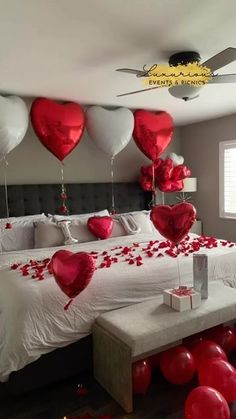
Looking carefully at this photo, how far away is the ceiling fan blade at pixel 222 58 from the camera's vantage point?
69.3 inches

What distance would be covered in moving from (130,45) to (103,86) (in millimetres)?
898

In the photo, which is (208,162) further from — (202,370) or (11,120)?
(202,370)

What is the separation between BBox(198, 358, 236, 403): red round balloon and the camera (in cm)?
172

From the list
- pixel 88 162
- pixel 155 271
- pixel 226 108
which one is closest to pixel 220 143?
pixel 226 108

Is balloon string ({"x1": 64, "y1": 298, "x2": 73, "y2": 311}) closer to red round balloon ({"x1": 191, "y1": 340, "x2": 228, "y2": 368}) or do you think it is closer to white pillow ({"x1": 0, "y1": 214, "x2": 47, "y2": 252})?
red round balloon ({"x1": 191, "y1": 340, "x2": 228, "y2": 368})

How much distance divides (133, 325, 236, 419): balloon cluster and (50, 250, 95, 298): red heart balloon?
582mm

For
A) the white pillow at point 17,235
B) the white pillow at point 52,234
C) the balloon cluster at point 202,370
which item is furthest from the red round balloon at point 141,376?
the white pillow at point 17,235

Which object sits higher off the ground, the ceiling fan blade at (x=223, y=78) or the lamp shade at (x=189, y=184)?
the ceiling fan blade at (x=223, y=78)

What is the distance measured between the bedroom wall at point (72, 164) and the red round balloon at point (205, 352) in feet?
8.43

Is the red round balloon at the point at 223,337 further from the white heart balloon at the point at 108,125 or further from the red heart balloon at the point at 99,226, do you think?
the white heart balloon at the point at 108,125

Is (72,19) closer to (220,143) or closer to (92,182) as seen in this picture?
(92,182)

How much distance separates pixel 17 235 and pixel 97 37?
206 centimetres

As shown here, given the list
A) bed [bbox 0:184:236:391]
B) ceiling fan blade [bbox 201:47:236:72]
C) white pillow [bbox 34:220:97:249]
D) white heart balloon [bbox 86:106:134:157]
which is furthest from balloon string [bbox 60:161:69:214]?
ceiling fan blade [bbox 201:47:236:72]

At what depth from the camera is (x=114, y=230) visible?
3568 millimetres
